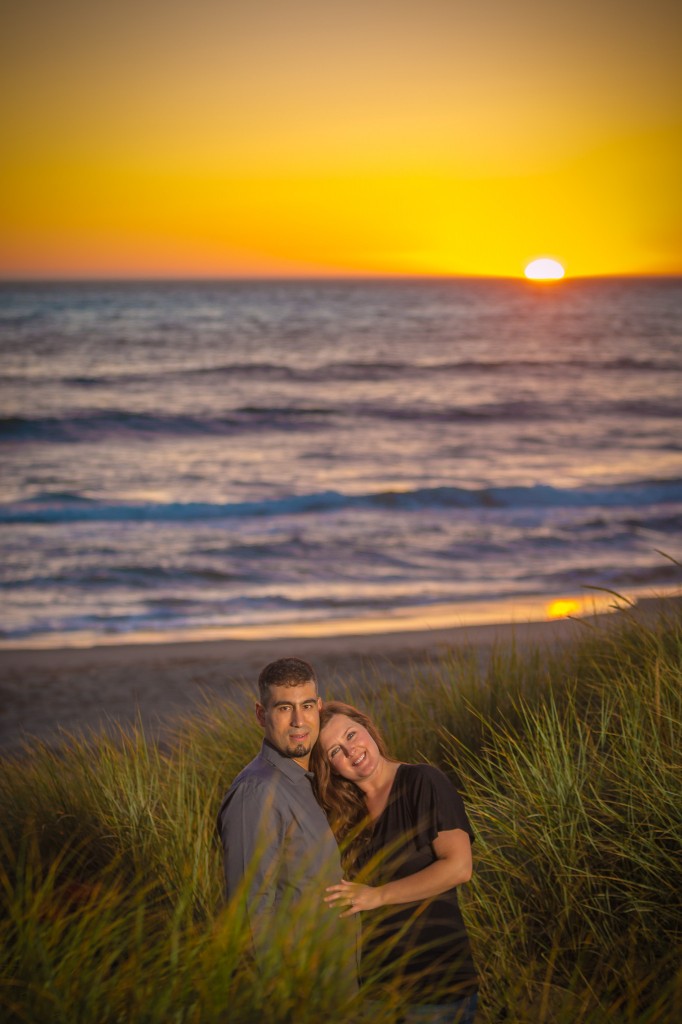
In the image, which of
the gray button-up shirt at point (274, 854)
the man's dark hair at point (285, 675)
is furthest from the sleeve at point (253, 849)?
the man's dark hair at point (285, 675)

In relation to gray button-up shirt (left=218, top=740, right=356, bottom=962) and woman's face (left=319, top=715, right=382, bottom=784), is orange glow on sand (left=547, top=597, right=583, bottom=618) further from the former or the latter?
gray button-up shirt (left=218, top=740, right=356, bottom=962)

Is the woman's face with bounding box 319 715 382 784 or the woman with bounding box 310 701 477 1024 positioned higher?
the woman's face with bounding box 319 715 382 784

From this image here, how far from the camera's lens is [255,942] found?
122 inches

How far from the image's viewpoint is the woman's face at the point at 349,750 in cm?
359

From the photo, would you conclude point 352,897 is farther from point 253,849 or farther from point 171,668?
point 171,668

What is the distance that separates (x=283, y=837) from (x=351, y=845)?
0.59 meters

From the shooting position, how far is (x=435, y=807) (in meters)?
3.48

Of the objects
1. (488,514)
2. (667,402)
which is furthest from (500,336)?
(488,514)

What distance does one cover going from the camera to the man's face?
3.48 meters

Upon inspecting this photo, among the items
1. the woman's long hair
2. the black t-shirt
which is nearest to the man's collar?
the woman's long hair

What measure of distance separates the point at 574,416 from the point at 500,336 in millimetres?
24896

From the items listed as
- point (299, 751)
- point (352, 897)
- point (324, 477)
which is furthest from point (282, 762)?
point (324, 477)

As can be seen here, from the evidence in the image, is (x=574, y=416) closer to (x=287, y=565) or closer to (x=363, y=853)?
(x=287, y=565)

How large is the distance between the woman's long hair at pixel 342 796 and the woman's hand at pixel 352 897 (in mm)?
374
